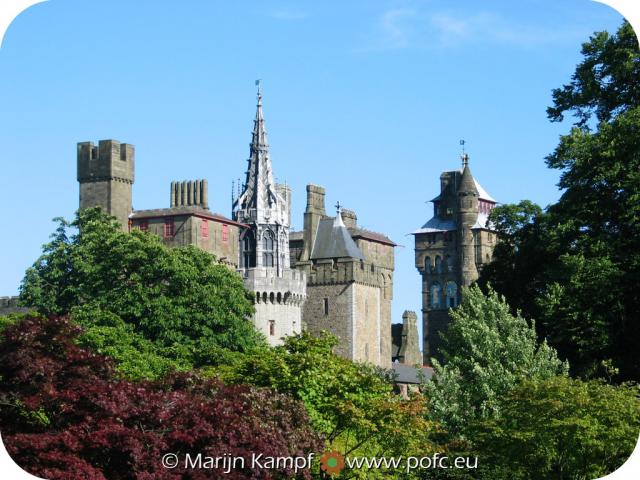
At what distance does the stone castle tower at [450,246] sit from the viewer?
11581 cm

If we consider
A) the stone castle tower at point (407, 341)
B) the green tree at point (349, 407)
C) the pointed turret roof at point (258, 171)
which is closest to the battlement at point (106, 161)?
the pointed turret roof at point (258, 171)

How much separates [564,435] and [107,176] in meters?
43.0

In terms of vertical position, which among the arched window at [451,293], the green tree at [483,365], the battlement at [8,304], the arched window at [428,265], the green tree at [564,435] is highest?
the arched window at [428,265]

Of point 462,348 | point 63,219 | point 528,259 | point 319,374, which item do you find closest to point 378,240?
point 63,219

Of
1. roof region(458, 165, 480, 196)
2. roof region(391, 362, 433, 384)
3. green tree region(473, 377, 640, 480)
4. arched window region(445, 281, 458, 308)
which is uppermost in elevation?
roof region(458, 165, 480, 196)

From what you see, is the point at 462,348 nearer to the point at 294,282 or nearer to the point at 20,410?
the point at 20,410

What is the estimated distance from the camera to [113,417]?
33156mm

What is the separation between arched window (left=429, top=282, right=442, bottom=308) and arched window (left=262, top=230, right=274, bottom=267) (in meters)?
38.8

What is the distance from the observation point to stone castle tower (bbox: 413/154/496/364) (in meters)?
116

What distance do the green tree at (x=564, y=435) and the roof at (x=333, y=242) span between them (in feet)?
190

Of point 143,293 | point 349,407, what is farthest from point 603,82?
point 143,293

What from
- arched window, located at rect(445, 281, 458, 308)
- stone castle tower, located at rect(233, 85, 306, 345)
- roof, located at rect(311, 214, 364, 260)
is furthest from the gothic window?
arched window, located at rect(445, 281, 458, 308)

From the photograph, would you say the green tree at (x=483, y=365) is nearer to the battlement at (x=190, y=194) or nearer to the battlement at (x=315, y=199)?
the battlement at (x=190, y=194)

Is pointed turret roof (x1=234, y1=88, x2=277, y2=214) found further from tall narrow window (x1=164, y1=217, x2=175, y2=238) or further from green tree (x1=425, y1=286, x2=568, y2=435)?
green tree (x1=425, y1=286, x2=568, y2=435)
